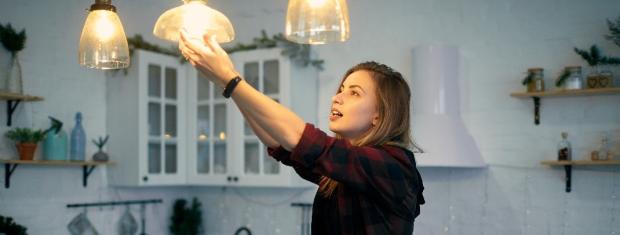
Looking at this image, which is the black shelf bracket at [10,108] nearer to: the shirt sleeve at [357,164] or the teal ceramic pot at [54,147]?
the teal ceramic pot at [54,147]

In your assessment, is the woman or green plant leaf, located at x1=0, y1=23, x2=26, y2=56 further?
green plant leaf, located at x1=0, y1=23, x2=26, y2=56

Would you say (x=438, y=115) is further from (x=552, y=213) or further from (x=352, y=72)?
(x=352, y=72)

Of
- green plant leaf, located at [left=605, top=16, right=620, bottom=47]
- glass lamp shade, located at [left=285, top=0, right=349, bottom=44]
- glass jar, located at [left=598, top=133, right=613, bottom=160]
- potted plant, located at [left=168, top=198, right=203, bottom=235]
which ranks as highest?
green plant leaf, located at [left=605, top=16, right=620, bottom=47]

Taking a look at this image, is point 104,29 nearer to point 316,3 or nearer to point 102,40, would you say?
point 102,40

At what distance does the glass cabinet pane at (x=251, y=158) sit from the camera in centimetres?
427

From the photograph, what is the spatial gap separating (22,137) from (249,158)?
4.26 ft

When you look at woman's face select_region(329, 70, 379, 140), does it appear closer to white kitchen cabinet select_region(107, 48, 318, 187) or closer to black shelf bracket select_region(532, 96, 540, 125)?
black shelf bracket select_region(532, 96, 540, 125)

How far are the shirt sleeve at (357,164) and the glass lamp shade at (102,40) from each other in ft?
1.63

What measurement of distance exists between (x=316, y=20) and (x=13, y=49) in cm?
283

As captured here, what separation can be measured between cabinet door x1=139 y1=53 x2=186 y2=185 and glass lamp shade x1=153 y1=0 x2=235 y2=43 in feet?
9.17

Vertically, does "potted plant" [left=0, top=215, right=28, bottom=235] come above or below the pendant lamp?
below

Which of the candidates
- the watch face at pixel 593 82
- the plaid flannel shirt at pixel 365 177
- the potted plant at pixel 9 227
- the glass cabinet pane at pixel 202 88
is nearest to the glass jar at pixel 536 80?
the watch face at pixel 593 82

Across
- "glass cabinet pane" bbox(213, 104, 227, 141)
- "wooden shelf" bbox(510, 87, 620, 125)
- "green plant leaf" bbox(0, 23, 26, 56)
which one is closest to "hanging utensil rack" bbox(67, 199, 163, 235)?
"glass cabinet pane" bbox(213, 104, 227, 141)

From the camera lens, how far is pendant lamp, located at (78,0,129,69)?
5.14ft
